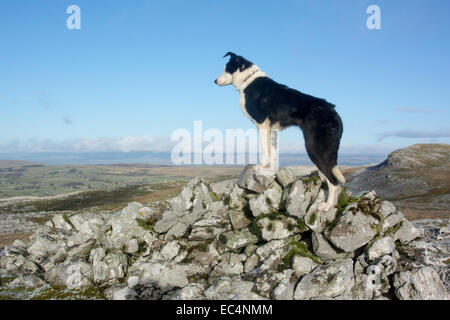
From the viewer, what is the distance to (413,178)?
A: 62438 millimetres

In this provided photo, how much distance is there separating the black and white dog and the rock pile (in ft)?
4.25

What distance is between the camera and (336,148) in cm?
1035

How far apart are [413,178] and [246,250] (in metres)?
64.0

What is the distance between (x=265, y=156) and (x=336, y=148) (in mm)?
3322

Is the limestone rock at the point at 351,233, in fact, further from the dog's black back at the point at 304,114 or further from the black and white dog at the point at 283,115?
the dog's black back at the point at 304,114

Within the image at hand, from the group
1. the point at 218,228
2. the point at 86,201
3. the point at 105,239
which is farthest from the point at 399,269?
the point at 86,201

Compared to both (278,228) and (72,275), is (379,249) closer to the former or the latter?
(278,228)

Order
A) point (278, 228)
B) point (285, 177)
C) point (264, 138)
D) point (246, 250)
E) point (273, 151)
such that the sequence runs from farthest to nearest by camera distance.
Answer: point (285, 177)
point (273, 151)
point (246, 250)
point (278, 228)
point (264, 138)

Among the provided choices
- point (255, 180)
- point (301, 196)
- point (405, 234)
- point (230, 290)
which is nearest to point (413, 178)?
point (405, 234)

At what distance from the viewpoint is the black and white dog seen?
10.3m

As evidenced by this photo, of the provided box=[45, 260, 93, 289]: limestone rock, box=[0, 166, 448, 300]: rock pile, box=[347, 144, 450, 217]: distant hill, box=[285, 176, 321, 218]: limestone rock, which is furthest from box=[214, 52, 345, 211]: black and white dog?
box=[347, 144, 450, 217]: distant hill

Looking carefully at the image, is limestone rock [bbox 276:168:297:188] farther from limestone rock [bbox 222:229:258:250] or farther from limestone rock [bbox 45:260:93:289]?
limestone rock [bbox 45:260:93:289]

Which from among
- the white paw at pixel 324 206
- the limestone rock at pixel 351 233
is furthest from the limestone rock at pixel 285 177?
the limestone rock at pixel 351 233
